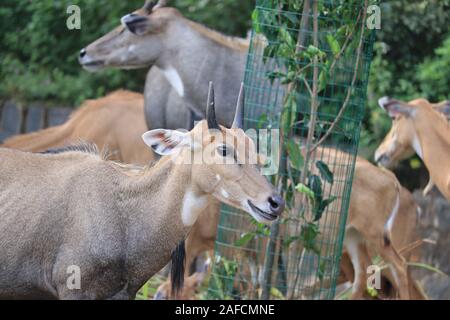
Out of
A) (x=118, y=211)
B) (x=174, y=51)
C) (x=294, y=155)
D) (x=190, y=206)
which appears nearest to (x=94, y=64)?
(x=174, y=51)

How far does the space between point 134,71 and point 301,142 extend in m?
5.06

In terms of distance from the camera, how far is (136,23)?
356 inches

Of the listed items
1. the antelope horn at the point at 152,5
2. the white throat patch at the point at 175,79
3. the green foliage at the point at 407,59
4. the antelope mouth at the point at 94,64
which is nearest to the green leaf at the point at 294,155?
the white throat patch at the point at 175,79

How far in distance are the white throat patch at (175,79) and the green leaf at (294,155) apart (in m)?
2.83

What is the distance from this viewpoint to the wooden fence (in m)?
12.2

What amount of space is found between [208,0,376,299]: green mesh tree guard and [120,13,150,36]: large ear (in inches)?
65.9

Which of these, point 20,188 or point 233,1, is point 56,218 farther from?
point 233,1

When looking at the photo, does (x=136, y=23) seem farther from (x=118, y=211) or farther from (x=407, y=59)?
(x=118, y=211)

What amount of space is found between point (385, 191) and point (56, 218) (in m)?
3.92

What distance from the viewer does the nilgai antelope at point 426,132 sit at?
25.9 ft

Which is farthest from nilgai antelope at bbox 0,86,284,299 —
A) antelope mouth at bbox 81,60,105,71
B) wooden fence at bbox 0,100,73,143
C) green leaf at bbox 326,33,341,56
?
wooden fence at bbox 0,100,73,143

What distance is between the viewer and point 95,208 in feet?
16.4

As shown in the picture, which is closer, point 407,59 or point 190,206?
point 190,206
